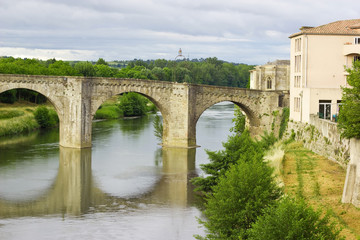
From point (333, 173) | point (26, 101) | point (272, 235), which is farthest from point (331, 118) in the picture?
point (26, 101)

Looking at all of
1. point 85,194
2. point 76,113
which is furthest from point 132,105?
point 85,194

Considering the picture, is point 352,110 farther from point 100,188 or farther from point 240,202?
point 100,188

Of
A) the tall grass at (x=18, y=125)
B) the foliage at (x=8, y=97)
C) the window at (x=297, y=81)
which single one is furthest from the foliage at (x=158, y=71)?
the window at (x=297, y=81)

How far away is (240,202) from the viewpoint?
18656 millimetres

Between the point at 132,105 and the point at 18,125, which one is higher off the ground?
the point at 132,105

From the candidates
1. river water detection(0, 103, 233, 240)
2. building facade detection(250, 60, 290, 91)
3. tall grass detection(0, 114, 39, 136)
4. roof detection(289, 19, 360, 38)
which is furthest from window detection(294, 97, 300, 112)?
tall grass detection(0, 114, 39, 136)

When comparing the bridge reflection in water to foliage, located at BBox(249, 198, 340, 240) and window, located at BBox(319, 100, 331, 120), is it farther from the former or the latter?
foliage, located at BBox(249, 198, 340, 240)

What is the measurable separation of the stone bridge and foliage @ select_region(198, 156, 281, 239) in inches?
996

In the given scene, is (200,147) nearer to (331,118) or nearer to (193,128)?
(193,128)

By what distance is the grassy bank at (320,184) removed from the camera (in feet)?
63.6

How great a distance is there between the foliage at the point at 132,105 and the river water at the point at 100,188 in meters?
18.6

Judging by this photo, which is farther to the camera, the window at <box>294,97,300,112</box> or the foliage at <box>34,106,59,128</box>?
the foliage at <box>34,106,59,128</box>

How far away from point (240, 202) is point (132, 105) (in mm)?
53222

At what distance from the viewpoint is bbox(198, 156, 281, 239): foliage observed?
1838 cm
